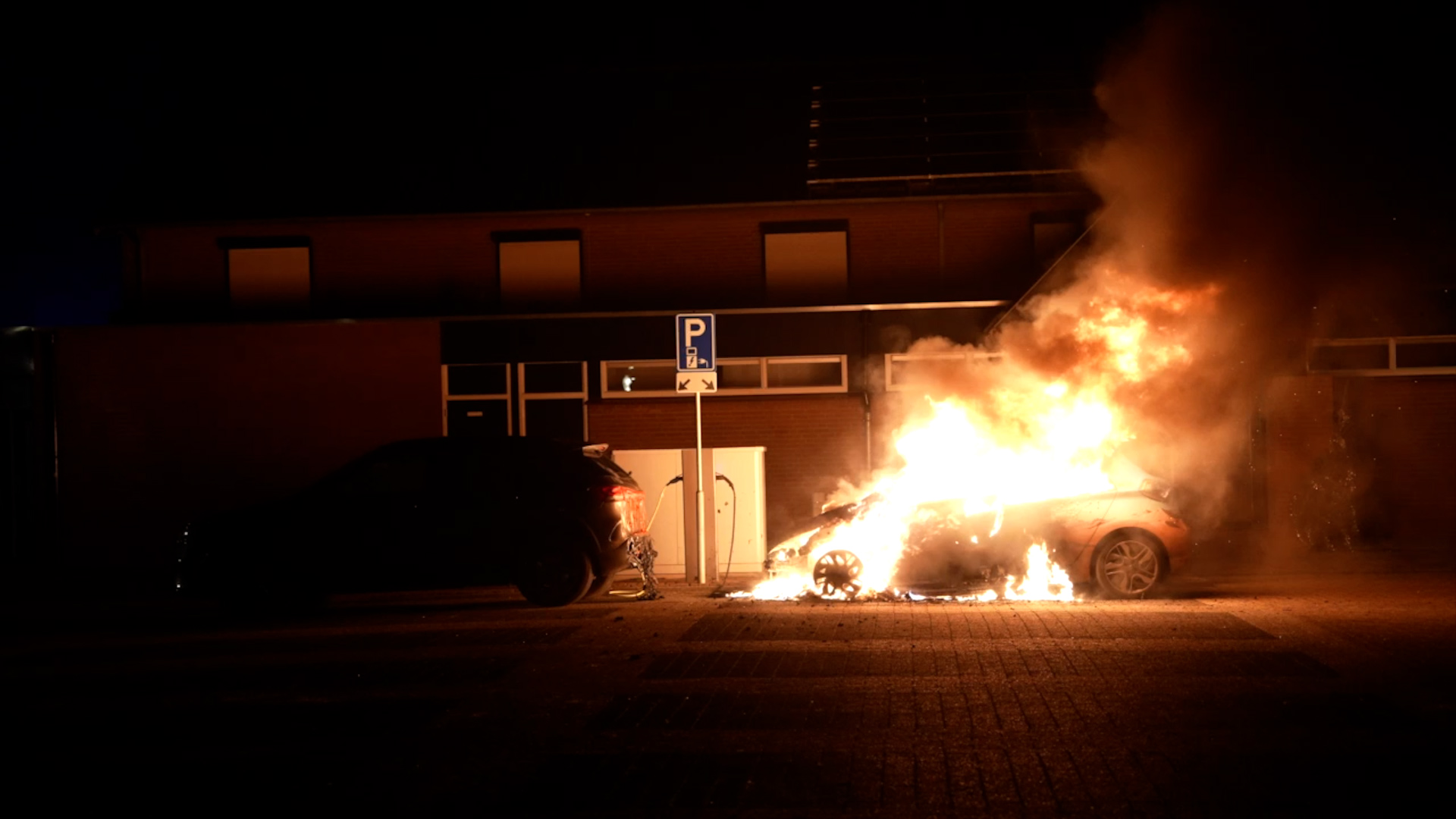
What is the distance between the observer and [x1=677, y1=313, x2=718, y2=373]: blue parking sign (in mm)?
15742

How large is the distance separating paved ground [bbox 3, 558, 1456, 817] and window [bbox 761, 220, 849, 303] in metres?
10.5

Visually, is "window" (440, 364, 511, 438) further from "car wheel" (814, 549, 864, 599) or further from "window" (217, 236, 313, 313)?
"car wheel" (814, 549, 864, 599)

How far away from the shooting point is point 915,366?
21.8 m

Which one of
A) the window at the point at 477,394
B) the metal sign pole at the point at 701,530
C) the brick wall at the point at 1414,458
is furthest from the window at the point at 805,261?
the brick wall at the point at 1414,458

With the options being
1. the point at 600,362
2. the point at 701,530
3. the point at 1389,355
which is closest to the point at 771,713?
the point at 701,530

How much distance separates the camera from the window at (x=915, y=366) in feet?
68.5

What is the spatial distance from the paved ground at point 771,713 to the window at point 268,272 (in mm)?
11668

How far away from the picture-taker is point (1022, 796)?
248 inches

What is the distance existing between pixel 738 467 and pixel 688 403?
5.58 meters

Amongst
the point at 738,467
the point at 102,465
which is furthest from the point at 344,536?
the point at 102,465

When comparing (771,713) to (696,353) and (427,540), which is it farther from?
(696,353)

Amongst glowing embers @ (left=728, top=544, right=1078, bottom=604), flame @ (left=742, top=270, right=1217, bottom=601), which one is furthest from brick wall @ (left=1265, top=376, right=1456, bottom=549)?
glowing embers @ (left=728, top=544, right=1078, bottom=604)

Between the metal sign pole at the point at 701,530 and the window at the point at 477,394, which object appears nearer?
the metal sign pole at the point at 701,530

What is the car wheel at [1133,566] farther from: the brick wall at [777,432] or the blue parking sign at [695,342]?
the brick wall at [777,432]
